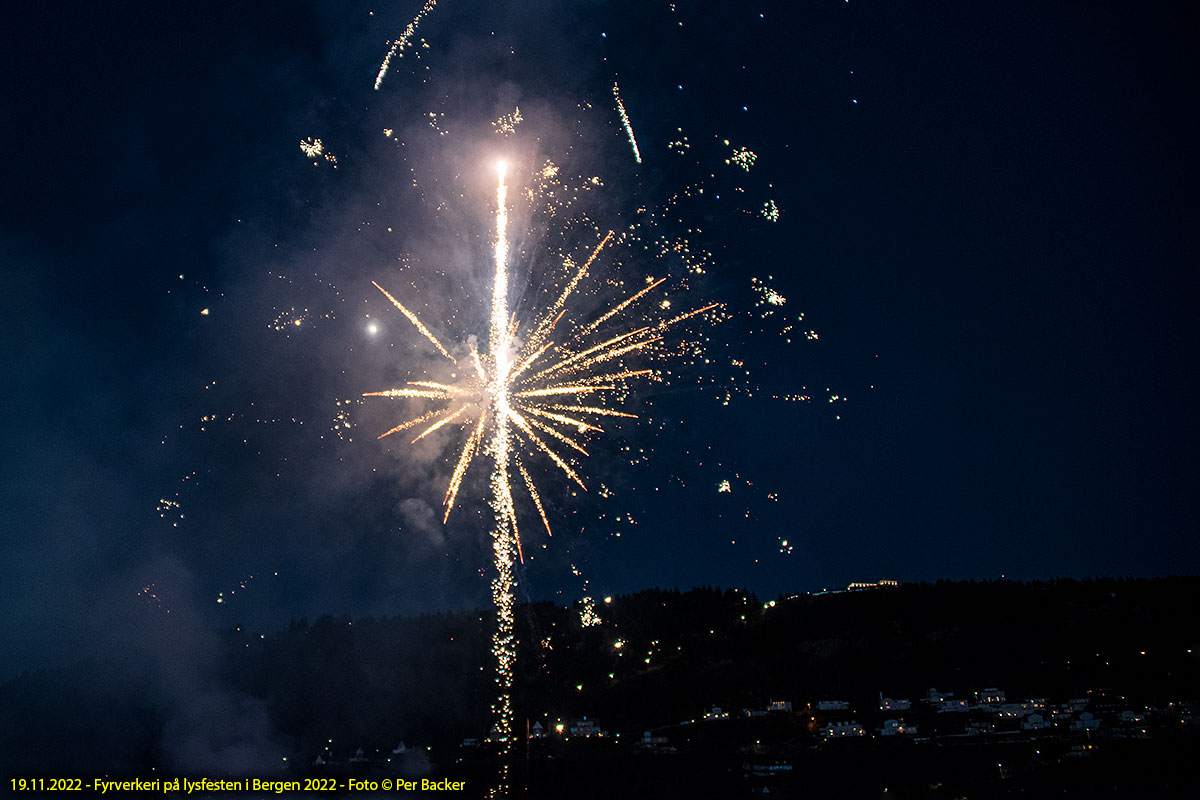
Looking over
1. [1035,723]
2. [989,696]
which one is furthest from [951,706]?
[1035,723]

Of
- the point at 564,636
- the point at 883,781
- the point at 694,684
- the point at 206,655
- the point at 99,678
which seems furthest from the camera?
the point at 564,636

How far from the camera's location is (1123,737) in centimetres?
6406

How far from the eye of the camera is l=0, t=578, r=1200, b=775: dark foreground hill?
167 ft

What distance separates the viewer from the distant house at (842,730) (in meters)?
79.0

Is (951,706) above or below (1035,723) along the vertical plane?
above

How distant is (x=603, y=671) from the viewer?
Answer: 103m

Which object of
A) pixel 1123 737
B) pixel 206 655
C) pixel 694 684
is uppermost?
pixel 206 655

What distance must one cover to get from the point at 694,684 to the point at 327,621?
48.0 meters

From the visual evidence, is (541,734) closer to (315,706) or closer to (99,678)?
(315,706)

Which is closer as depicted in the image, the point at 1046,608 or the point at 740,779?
the point at 740,779

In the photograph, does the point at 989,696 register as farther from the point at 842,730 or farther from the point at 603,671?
the point at 603,671

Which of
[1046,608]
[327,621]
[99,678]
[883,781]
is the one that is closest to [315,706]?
[327,621]

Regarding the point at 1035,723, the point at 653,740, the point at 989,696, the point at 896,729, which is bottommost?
the point at 1035,723

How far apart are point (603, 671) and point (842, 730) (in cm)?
3463
